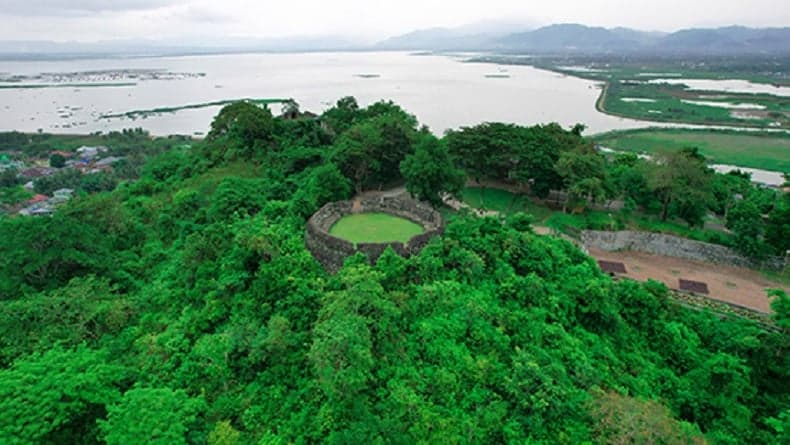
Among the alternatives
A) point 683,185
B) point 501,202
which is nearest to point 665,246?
point 683,185

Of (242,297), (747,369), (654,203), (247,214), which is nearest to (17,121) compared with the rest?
(247,214)

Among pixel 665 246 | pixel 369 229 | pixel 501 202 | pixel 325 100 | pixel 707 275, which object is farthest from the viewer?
pixel 325 100

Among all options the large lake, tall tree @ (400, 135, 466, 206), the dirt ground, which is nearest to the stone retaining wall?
the dirt ground

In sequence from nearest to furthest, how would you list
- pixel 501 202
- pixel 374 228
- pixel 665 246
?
pixel 374 228
pixel 665 246
pixel 501 202

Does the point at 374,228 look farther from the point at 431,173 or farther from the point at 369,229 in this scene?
the point at 431,173

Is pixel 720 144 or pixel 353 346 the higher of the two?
pixel 353 346

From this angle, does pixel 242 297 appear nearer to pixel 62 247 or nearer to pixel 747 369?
pixel 62 247

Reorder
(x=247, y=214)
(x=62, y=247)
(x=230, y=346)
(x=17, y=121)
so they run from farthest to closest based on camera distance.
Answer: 1. (x=17, y=121)
2. (x=247, y=214)
3. (x=62, y=247)
4. (x=230, y=346)

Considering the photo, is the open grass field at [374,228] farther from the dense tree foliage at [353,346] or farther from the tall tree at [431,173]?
the tall tree at [431,173]
